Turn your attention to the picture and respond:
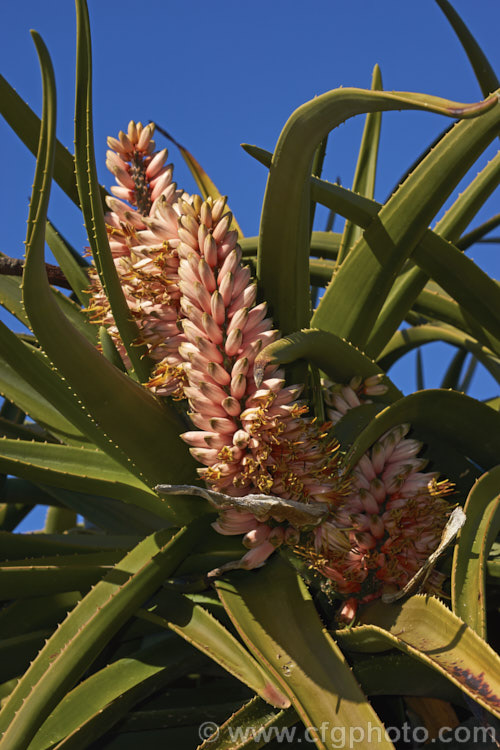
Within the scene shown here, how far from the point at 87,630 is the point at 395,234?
0.91m

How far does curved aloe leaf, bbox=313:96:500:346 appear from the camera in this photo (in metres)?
1.39

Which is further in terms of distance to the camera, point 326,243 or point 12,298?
point 326,243

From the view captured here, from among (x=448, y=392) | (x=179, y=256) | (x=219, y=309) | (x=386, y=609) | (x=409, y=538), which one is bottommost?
(x=386, y=609)

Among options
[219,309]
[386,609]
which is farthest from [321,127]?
[386,609]

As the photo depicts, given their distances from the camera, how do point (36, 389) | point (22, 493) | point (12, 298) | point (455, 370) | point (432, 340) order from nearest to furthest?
point (36, 389) → point (12, 298) → point (22, 493) → point (432, 340) → point (455, 370)

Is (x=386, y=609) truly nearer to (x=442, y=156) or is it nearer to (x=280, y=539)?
(x=280, y=539)

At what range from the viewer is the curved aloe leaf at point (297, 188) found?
3.41ft

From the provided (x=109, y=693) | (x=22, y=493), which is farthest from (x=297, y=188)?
(x=22, y=493)

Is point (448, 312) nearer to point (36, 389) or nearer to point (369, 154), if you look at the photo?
point (369, 154)

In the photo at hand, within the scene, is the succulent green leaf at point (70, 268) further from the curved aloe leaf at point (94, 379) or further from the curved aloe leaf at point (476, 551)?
the curved aloe leaf at point (476, 551)

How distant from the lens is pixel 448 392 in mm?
1401

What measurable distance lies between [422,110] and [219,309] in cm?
46

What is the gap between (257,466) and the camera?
4.05 feet

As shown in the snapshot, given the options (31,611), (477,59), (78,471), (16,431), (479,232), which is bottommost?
(31,611)
